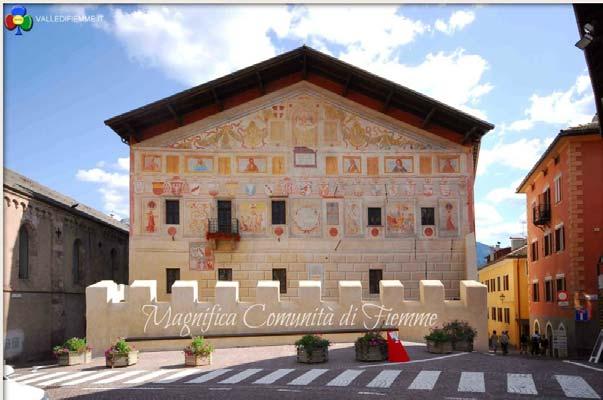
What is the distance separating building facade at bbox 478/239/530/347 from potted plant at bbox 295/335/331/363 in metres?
35.1

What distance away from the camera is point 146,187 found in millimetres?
29938

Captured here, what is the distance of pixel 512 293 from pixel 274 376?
4005 centimetres

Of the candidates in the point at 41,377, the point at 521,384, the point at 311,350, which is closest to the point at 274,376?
the point at 311,350

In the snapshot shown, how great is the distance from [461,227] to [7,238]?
19.9 metres

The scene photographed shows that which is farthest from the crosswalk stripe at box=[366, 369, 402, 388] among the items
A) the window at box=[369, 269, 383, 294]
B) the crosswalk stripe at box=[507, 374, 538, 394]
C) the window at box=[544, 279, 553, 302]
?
the window at box=[544, 279, 553, 302]

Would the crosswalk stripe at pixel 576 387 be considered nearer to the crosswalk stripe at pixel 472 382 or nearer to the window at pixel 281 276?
the crosswalk stripe at pixel 472 382

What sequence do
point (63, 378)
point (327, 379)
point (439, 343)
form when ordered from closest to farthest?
point (327, 379) → point (63, 378) → point (439, 343)

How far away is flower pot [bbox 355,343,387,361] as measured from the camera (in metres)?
20.9

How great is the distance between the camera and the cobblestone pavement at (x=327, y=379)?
15.0 metres

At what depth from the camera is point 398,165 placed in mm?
30922

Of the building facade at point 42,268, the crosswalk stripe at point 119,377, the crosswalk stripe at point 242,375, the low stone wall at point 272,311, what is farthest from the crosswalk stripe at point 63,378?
the building facade at point 42,268

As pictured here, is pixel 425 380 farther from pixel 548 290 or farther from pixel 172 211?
pixel 548 290

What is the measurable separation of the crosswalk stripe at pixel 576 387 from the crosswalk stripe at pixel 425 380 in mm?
2959

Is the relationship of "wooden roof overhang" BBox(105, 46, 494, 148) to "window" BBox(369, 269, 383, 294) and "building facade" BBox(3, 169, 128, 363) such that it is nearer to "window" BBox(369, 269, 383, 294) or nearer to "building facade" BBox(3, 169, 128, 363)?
"building facade" BBox(3, 169, 128, 363)
